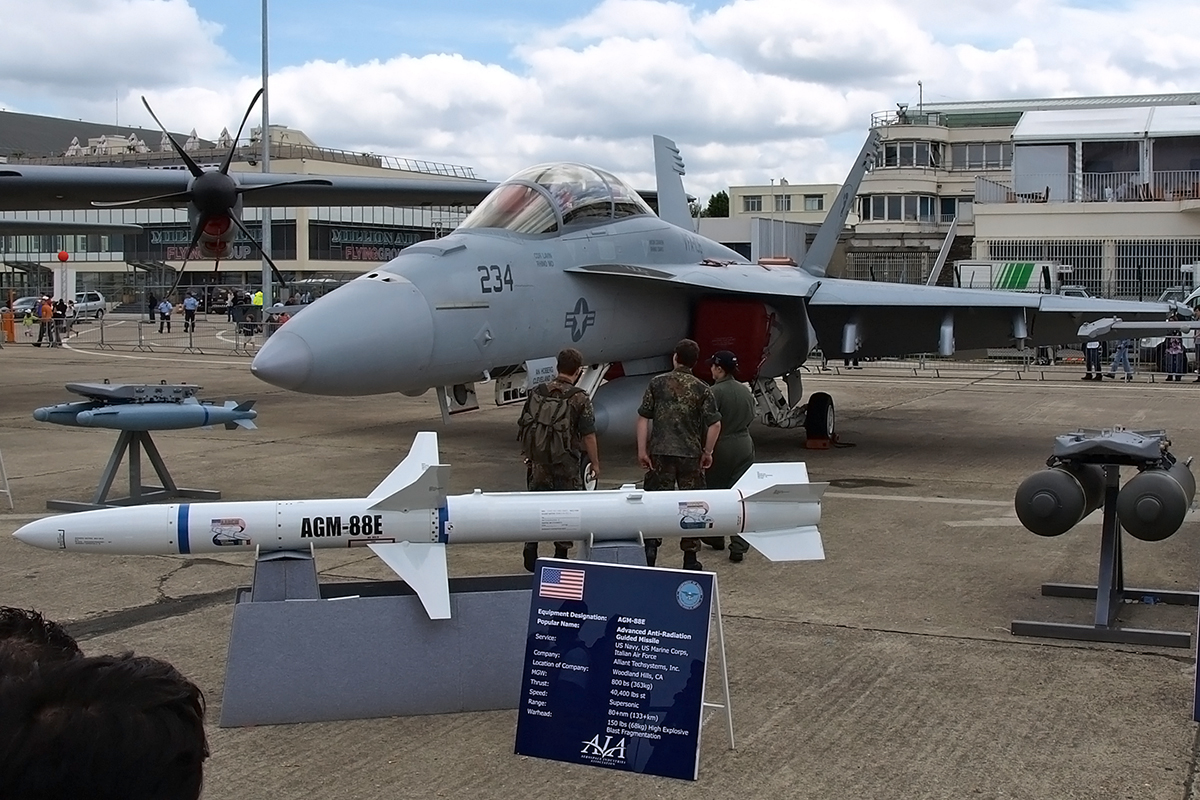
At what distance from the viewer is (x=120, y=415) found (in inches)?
405

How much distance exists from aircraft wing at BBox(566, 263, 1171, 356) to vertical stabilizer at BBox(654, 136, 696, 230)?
217 centimetres

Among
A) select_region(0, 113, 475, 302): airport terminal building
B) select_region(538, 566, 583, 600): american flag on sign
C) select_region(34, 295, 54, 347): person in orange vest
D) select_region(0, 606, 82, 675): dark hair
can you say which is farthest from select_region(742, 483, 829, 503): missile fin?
select_region(0, 113, 475, 302): airport terminal building

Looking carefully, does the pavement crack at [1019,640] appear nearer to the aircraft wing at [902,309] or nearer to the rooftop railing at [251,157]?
the aircraft wing at [902,309]

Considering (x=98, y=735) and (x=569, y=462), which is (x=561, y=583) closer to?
(x=569, y=462)

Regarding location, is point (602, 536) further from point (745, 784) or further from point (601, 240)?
point (601, 240)

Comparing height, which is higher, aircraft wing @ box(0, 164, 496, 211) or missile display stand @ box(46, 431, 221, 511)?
aircraft wing @ box(0, 164, 496, 211)

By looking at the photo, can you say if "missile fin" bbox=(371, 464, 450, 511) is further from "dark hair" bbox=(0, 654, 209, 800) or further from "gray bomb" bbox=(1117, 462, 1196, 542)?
"dark hair" bbox=(0, 654, 209, 800)

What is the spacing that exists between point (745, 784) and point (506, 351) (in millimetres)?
6850

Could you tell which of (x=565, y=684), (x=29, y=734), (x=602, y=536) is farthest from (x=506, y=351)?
(x=29, y=734)

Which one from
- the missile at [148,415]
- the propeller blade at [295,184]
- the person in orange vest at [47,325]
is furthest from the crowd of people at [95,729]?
the person in orange vest at [47,325]

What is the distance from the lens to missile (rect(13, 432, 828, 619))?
19.4ft

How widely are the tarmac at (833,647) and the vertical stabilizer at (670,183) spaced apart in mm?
4328

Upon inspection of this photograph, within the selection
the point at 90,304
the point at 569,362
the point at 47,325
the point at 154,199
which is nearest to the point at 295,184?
the point at 154,199

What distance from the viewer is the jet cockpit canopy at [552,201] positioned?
471 inches
